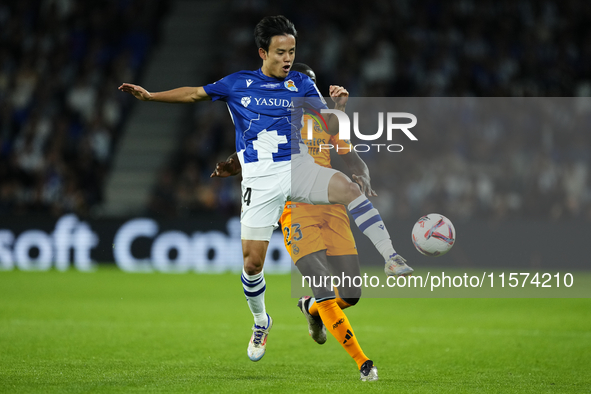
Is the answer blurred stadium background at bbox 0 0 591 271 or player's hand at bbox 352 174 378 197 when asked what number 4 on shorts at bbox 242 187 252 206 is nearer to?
player's hand at bbox 352 174 378 197

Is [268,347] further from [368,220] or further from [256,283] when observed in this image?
[368,220]

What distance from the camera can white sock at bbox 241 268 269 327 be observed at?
5875mm

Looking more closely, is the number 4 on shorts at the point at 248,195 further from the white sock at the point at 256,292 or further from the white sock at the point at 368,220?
the white sock at the point at 368,220

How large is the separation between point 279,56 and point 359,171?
3.75ft

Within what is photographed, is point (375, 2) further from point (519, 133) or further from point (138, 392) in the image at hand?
point (138, 392)

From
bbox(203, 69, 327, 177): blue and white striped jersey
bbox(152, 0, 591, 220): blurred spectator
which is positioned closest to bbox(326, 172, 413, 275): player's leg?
bbox(203, 69, 327, 177): blue and white striped jersey

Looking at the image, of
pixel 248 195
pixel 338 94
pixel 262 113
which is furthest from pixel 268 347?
pixel 338 94

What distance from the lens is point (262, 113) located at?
573cm

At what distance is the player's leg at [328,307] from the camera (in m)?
5.62

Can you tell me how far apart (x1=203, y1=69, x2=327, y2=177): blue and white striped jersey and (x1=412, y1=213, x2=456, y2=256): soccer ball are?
115 centimetres

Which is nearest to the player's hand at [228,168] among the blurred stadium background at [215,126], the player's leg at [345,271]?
the player's leg at [345,271]

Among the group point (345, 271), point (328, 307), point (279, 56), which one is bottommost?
point (328, 307)

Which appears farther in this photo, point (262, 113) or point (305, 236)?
point (305, 236)

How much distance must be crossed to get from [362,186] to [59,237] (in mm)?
10427
